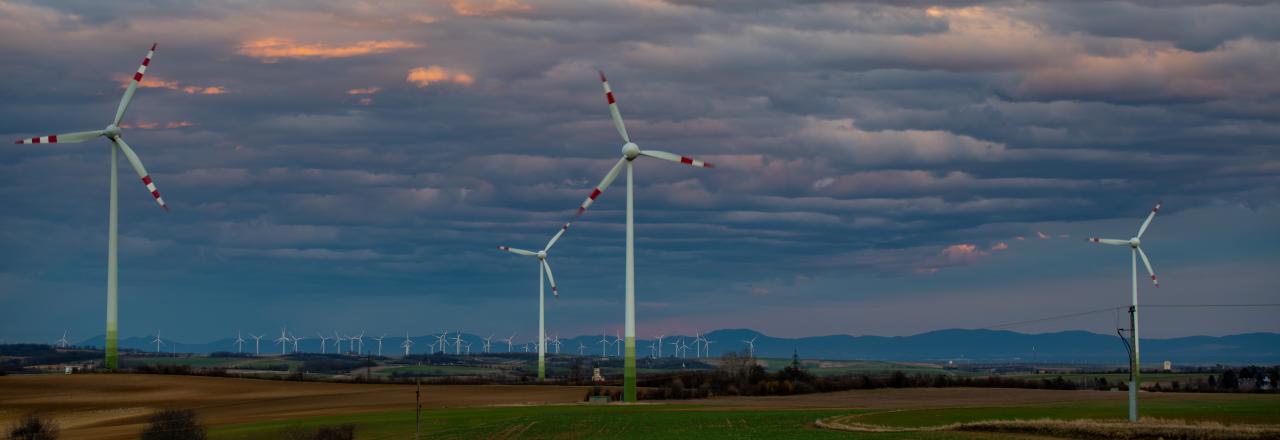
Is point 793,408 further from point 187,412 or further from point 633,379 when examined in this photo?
point 187,412

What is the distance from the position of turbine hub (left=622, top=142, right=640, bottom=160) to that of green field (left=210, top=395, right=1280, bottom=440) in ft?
68.4

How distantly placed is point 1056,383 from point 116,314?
111473 mm

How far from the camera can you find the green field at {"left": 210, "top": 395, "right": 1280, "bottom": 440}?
79.7 meters

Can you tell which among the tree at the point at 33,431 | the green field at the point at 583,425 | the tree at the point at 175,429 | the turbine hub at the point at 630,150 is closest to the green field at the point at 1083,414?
the green field at the point at 583,425

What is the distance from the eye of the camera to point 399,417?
101750mm

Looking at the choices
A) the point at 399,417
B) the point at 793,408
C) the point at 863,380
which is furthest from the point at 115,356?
the point at 863,380

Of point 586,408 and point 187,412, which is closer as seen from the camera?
point 187,412

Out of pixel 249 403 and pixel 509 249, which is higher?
pixel 509 249

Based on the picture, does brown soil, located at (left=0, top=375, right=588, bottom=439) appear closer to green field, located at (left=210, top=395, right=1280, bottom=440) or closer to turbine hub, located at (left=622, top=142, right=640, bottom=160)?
green field, located at (left=210, top=395, right=1280, bottom=440)

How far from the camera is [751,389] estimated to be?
154875mm

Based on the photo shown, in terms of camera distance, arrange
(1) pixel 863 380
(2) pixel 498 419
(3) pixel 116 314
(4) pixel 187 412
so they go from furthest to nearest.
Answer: (1) pixel 863 380
(3) pixel 116 314
(2) pixel 498 419
(4) pixel 187 412

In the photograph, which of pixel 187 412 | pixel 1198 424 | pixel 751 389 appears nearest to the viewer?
pixel 1198 424

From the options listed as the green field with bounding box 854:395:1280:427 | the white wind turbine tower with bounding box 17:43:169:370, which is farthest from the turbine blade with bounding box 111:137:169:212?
the green field with bounding box 854:395:1280:427

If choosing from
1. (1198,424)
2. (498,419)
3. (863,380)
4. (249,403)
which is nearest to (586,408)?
A: (498,419)
